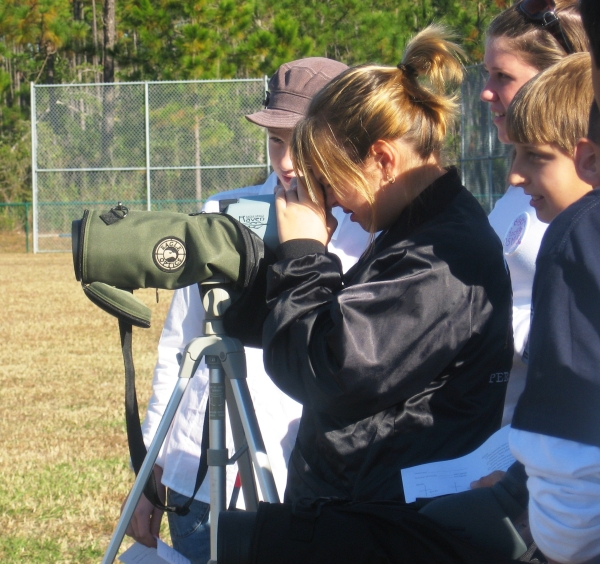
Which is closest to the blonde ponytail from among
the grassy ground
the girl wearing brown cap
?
the girl wearing brown cap

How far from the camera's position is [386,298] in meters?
1.39

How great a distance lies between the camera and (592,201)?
→ 1.09m

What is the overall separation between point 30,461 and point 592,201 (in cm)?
381

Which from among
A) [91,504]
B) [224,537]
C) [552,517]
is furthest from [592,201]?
[91,504]

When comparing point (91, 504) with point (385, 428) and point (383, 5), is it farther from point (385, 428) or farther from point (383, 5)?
point (383, 5)

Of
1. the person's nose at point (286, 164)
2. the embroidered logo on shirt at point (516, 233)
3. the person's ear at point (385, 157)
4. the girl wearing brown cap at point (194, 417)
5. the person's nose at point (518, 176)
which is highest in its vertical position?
the person's ear at point (385, 157)

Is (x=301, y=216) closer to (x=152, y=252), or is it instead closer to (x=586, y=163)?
(x=152, y=252)

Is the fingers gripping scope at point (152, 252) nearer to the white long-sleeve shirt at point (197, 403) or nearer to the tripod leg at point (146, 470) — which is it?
the tripod leg at point (146, 470)

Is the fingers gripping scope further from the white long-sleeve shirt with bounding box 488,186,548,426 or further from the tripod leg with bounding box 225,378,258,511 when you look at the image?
the white long-sleeve shirt with bounding box 488,186,548,426

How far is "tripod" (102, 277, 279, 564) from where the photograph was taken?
1.76 meters

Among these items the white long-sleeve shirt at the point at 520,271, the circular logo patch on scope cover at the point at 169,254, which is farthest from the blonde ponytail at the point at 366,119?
the white long-sleeve shirt at the point at 520,271

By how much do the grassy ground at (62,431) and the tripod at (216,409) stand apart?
1593mm

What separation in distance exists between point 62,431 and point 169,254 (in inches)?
138

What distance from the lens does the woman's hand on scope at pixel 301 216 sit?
161 cm
